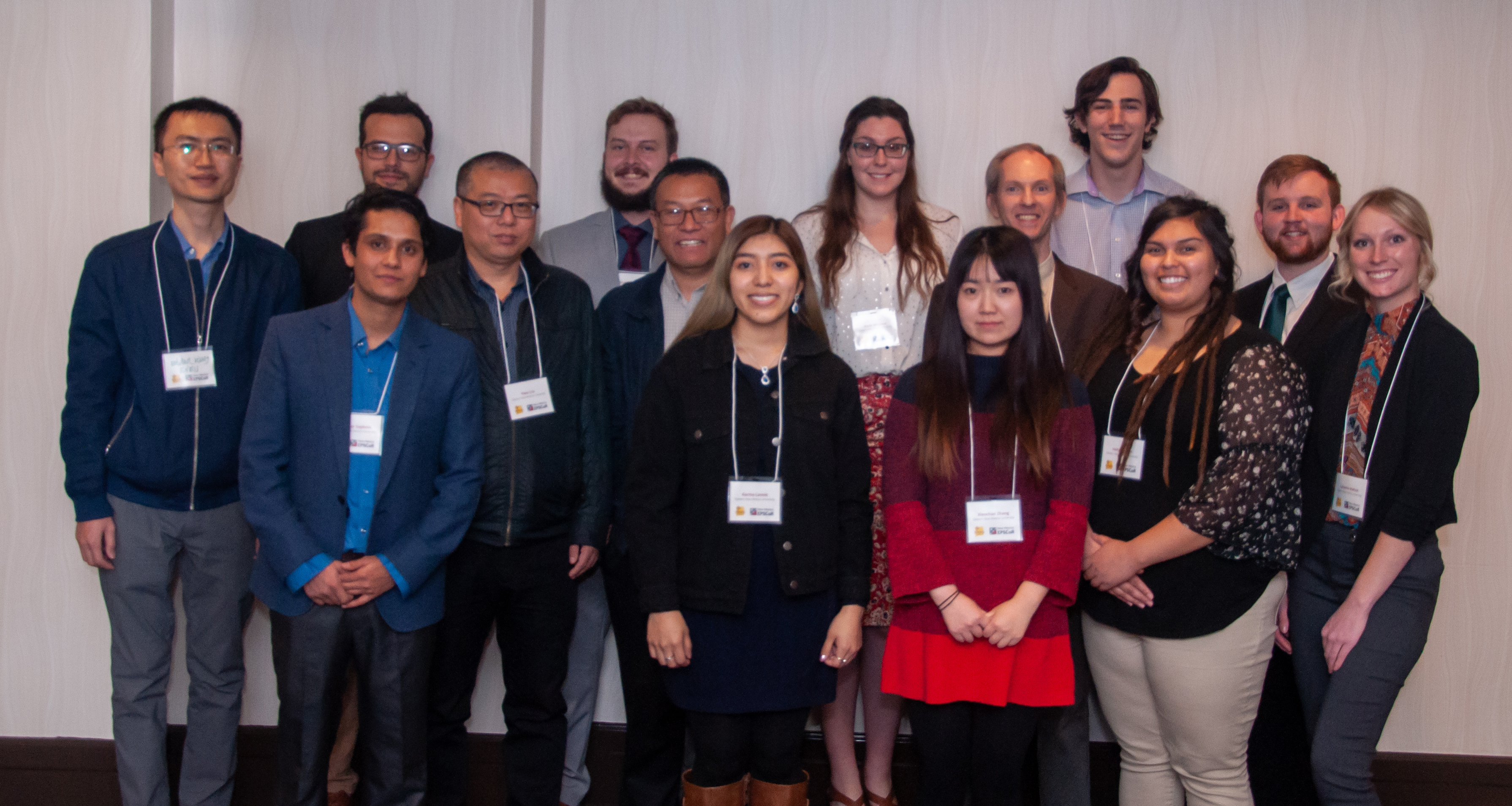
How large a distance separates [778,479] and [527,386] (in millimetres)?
820

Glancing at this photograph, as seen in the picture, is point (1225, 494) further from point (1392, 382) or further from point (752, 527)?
point (752, 527)

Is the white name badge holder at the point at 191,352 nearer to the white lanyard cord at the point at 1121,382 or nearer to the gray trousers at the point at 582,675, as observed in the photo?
the gray trousers at the point at 582,675

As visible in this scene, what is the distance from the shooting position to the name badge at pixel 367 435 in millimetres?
2459

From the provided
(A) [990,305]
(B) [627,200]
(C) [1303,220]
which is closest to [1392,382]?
(C) [1303,220]

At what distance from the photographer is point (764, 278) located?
237 centimetres

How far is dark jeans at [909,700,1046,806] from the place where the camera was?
7.51ft

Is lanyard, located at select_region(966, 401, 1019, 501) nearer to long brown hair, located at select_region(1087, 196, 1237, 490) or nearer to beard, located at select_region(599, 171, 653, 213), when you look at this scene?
long brown hair, located at select_region(1087, 196, 1237, 490)

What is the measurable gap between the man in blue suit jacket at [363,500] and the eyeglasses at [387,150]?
707mm

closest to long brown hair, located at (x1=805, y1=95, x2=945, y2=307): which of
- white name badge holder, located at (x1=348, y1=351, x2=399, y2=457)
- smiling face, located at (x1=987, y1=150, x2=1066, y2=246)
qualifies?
smiling face, located at (x1=987, y1=150, x2=1066, y2=246)

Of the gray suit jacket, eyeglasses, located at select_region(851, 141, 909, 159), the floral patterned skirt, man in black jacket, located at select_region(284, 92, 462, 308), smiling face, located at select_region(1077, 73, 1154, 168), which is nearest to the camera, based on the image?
the floral patterned skirt

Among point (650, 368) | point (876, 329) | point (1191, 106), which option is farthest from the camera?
point (1191, 106)

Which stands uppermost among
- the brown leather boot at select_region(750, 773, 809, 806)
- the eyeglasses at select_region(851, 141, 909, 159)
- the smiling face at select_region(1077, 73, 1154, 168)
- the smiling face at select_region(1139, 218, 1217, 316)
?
the smiling face at select_region(1077, 73, 1154, 168)

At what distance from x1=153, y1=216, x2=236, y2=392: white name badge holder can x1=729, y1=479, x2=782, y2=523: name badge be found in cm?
158

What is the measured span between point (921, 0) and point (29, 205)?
3073 mm
